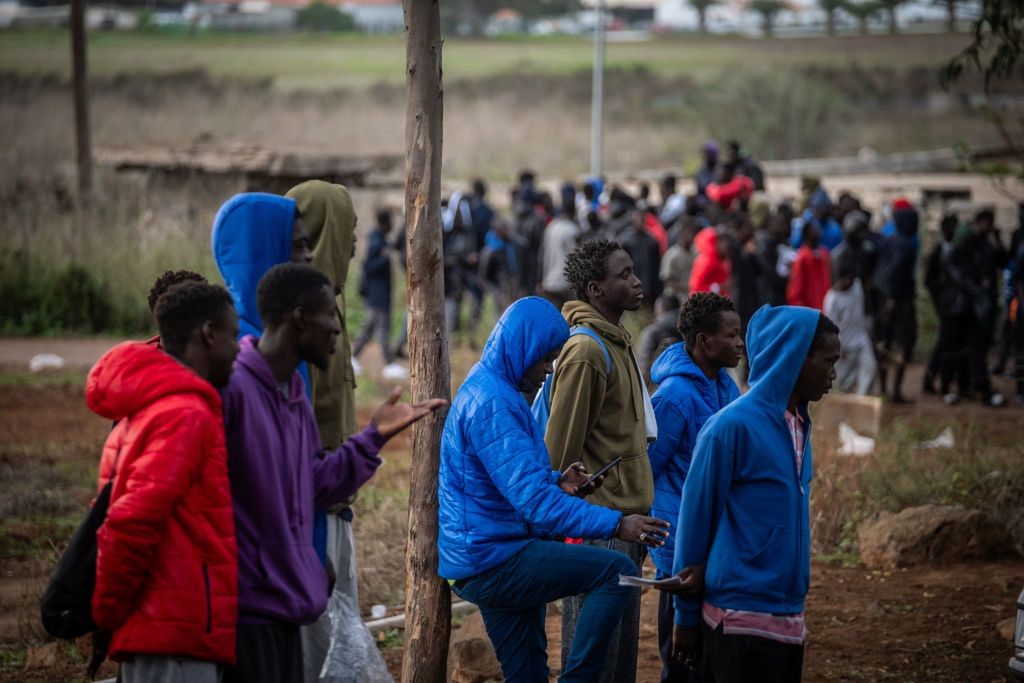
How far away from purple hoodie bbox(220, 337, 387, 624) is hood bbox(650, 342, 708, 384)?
74.2 inches

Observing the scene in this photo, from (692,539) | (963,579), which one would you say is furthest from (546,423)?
(963,579)

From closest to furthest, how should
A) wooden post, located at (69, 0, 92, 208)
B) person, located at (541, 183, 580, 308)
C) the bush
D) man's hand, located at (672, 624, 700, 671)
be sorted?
1. man's hand, located at (672, 624, 700, 671)
2. person, located at (541, 183, 580, 308)
3. wooden post, located at (69, 0, 92, 208)
4. the bush

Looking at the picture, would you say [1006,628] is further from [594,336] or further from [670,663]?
[594,336]

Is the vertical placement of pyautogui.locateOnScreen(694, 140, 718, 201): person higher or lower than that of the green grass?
lower

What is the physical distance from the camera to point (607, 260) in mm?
5078

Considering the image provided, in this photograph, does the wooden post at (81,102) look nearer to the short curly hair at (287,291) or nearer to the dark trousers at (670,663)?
the dark trousers at (670,663)

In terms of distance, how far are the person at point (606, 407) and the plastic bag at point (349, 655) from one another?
87 centimetres

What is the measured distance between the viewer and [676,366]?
5.20 metres

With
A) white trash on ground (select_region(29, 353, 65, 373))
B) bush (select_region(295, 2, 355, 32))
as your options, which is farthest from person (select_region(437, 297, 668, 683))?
bush (select_region(295, 2, 355, 32))

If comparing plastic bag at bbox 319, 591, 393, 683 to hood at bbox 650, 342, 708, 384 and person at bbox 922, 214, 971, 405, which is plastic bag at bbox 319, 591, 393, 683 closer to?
hood at bbox 650, 342, 708, 384

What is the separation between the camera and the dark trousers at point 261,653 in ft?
11.8

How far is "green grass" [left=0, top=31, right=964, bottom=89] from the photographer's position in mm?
47938

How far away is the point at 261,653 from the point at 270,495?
448 millimetres

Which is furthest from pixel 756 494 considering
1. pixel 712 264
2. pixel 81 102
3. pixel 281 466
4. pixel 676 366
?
pixel 81 102
